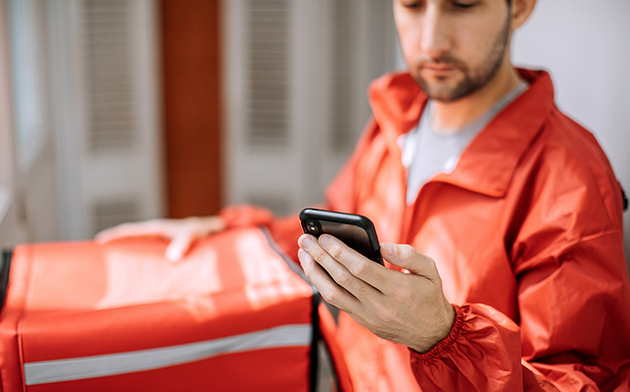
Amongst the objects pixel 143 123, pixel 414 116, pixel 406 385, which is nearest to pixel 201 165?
pixel 143 123

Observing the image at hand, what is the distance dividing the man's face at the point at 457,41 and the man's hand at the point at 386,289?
519 mm

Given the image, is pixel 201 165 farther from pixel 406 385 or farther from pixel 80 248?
pixel 406 385

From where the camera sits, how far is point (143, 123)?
2.61 metres

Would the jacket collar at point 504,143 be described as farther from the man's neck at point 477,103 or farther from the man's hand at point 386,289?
the man's hand at point 386,289

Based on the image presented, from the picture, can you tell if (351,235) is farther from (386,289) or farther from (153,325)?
(153,325)

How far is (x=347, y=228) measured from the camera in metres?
0.81

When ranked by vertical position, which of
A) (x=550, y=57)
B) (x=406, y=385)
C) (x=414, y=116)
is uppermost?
(x=550, y=57)

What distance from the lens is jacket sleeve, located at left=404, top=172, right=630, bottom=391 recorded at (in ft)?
2.79

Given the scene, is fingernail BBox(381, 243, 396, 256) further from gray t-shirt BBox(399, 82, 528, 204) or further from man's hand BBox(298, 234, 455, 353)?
gray t-shirt BBox(399, 82, 528, 204)

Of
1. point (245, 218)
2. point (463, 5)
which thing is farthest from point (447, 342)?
point (245, 218)

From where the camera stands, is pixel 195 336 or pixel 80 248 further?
pixel 80 248

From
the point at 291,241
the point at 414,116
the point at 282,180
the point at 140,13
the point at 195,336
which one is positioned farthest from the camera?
the point at 282,180

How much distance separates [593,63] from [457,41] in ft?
1.49

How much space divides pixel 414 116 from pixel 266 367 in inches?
30.5
